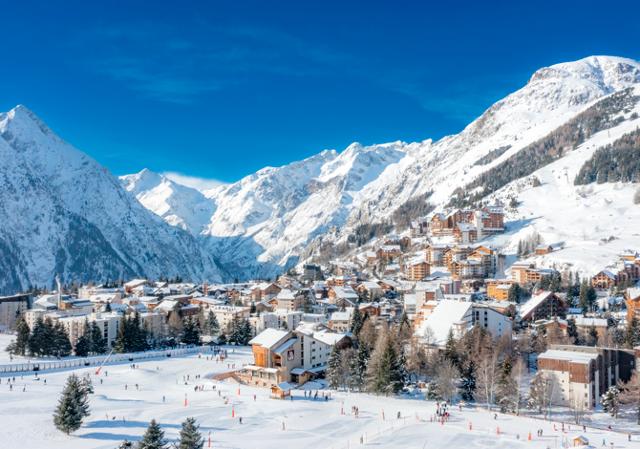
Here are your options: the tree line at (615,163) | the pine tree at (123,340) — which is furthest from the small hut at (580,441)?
the tree line at (615,163)

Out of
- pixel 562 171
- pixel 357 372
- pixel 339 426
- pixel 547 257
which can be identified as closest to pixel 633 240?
pixel 547 257

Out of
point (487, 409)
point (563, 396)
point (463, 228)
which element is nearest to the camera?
point (487, 409)

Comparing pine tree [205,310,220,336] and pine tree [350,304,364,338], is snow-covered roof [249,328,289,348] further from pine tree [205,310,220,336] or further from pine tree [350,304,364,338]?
pine tree [205,310,220,336]

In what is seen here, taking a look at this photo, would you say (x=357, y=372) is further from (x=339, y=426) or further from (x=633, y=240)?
(x=633, y=240)

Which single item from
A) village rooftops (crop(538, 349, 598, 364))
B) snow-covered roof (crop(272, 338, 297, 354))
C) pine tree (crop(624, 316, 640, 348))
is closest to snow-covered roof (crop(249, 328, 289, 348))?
snow-covered roof (crop(272, 338, 297, 354))

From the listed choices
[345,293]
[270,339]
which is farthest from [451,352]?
[345,293]

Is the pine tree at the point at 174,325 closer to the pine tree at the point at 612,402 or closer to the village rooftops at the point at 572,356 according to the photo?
the village rooftops at the point at 572,356
